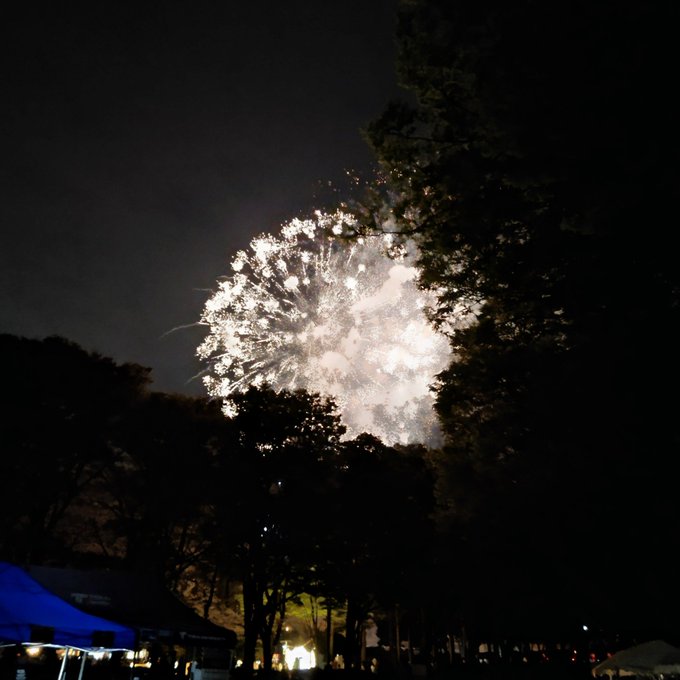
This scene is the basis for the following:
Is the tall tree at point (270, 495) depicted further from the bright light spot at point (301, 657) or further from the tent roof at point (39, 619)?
the bright light spot at point (301, 657)

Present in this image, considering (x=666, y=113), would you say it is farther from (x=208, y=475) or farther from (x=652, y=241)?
(x=208, y=475)

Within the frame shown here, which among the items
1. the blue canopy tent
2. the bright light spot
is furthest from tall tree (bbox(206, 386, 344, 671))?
the bright light spot

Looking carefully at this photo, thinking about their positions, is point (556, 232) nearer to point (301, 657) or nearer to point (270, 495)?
point (270, 495)

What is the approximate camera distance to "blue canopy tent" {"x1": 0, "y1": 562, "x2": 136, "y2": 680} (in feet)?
24.9

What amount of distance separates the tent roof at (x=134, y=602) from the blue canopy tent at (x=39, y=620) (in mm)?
6905

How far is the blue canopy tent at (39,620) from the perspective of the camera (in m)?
7.58

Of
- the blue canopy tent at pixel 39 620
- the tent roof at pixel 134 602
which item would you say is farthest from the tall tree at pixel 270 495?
the blue canopy tent at pixel 39 620

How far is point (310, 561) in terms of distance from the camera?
2272 centimetres

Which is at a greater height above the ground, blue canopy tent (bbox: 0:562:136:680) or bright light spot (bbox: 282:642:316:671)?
bright light spot (bbox: 282:642:316:671)

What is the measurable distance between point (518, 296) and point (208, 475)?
52.9ft

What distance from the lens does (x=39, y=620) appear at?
26.0 ft

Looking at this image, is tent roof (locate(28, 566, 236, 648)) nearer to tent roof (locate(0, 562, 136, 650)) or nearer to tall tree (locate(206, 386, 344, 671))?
tall tree (locate(206, 386, 344, 671))

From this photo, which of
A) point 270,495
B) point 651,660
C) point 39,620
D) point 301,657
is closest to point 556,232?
point 39,620

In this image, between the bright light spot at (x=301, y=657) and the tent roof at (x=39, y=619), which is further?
the bright light spot at (x=301, y=657)
